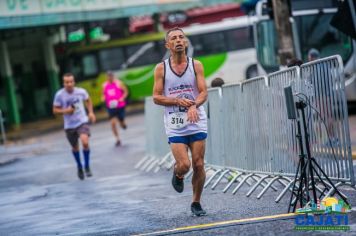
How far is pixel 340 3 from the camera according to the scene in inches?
494

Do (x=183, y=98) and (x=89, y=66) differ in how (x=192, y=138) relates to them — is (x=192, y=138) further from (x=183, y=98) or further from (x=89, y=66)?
(x=89, y=66)

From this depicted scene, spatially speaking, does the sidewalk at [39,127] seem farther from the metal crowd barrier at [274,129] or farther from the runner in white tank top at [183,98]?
the runner in white tank top at [183,98]

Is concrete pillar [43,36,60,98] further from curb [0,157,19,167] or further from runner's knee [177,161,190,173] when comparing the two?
runner's knee [177,161,190,173]

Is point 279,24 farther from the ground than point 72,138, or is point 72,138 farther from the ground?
point 279,24

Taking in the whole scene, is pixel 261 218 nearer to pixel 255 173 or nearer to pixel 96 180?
pixel 255 173

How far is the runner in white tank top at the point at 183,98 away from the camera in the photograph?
9898mm

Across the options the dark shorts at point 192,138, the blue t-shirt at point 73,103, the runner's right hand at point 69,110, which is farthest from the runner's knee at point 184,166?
the blue t-shirt at point 73,103

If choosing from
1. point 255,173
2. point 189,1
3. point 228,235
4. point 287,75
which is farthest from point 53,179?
point 189,1

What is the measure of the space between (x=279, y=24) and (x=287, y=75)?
29.4 ft

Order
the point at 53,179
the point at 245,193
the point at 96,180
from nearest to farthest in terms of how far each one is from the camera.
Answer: the point at 245,193, the point at 96,180, the point at 53,179

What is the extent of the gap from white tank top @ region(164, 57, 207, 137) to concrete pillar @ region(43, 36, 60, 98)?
1277 inches

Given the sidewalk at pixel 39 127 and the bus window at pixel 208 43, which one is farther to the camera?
the bus window at pixel 208 43

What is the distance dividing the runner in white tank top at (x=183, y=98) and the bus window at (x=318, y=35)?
16.1 m

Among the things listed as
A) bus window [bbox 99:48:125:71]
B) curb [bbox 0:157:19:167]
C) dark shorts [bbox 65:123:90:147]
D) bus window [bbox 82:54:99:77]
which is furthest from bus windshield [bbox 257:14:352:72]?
bus window [bbox 82:54:99:77]
